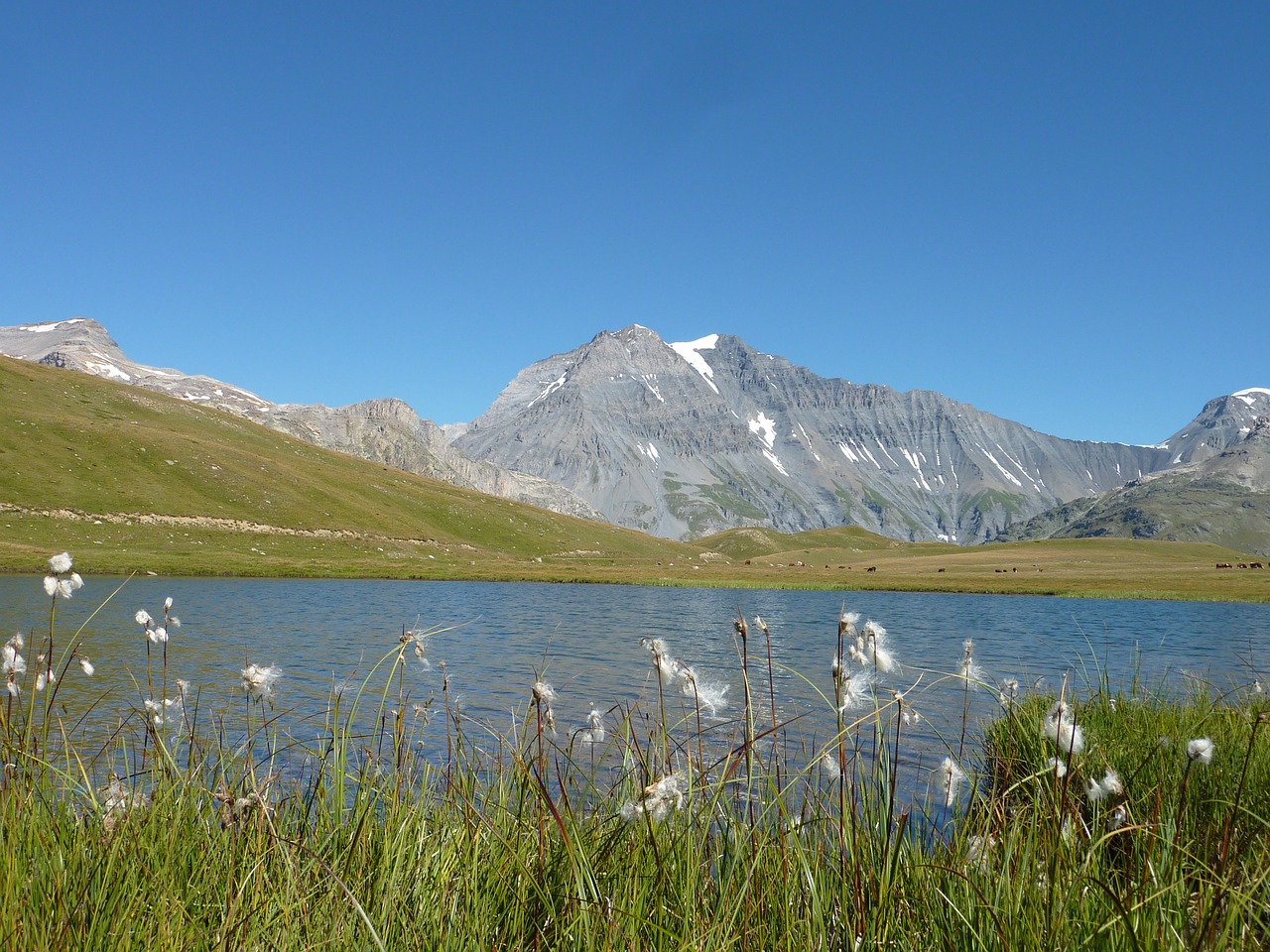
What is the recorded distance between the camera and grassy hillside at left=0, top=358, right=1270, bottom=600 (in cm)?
7319

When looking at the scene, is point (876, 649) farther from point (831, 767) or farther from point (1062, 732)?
point (831, 767)

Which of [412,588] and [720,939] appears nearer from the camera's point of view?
[720,939]

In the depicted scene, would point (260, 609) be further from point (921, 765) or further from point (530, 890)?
point (530, 890)

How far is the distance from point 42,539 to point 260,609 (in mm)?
42265

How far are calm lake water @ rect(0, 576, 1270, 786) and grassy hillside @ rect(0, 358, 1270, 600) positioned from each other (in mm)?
14891

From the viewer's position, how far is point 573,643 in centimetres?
3238

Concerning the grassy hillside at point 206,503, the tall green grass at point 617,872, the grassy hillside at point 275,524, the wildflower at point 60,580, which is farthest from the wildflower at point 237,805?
the grassy hillside at point 206,503

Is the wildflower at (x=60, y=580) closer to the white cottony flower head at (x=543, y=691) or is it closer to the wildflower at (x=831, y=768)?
the white cottony flower head at (x=543, y=691)

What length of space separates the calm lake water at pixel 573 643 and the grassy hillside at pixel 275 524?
48.9ft

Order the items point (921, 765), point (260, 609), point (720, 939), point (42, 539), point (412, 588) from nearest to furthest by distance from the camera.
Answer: point (720, 939), point (921, 765), point (260, 609), point (412, 588), point (42, 539)

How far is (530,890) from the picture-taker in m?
4.21

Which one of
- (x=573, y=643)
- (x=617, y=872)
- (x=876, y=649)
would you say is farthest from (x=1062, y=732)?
(x=573, y=643)

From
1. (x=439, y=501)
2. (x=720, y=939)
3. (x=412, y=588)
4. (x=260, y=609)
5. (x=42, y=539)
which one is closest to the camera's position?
(x=720, y=939)

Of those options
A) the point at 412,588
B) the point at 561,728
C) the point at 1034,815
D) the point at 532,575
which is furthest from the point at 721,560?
the point at 1034,815
